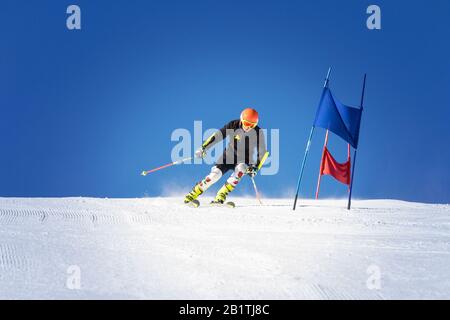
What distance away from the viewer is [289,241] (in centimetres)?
332

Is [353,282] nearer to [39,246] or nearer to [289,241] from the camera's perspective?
[289,241]

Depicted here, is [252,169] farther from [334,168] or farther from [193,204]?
[334,168]

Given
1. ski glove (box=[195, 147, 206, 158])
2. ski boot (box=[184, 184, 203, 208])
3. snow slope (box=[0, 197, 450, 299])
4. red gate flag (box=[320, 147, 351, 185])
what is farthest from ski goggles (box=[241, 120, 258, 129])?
snow slope (box=[0, 197, 450, 299])

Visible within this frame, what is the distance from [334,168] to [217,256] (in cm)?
408

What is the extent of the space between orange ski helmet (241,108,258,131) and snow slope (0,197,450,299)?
5.24 ft

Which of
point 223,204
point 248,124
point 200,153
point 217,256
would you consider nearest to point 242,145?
point 248,124

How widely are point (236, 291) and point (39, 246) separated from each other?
5.00 ft

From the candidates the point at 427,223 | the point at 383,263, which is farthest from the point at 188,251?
the point at 427,223

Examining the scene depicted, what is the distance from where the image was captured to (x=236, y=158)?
241 inches

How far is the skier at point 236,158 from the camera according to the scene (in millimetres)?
6066

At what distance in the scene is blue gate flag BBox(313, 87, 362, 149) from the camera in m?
6.12

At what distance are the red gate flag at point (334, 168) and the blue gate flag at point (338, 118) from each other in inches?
14.5
